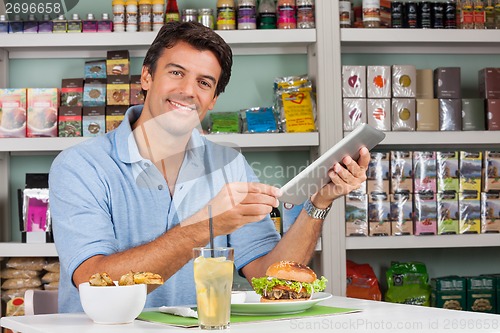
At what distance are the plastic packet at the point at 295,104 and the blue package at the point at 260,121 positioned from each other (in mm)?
39

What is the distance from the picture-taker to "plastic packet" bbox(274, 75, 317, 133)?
118 inches

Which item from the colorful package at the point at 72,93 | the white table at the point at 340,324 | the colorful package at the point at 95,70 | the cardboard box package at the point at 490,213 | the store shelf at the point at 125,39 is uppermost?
the store shelf at the point at 125,39

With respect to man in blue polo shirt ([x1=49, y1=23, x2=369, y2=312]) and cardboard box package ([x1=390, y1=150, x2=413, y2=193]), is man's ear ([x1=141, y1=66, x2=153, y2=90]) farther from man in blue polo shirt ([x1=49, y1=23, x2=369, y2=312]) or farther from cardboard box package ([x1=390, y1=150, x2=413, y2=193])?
cardboard box package ([x1=390, y1=150, x2=413, y2=193])

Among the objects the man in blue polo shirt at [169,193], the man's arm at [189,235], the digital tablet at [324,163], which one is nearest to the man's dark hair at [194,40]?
the man in blue polo shirt at [169,193]

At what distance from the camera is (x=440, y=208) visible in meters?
3.03

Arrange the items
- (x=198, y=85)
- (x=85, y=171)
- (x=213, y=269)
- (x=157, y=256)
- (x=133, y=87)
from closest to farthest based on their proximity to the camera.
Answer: (x=213, y=269), (x=157, y=256), (x=85, y=171), (x=198, y=85), (x=133, y=87)

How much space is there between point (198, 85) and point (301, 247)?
1.72 ft

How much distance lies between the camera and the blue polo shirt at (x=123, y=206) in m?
1.75

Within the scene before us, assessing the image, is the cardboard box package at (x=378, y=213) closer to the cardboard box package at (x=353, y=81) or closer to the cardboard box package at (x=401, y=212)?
the cardboard box package at (x=401, y=212)

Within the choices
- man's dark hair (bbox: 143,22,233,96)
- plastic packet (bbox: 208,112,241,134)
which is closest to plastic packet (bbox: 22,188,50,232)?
plastic packet (bbox: 208,112,241,134)

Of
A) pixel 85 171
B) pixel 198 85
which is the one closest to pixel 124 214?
pixel 85 171

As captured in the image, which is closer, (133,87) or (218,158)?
(218,158)

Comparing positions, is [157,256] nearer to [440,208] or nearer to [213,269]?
[213,269]

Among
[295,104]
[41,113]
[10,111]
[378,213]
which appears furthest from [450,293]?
[10,111]
